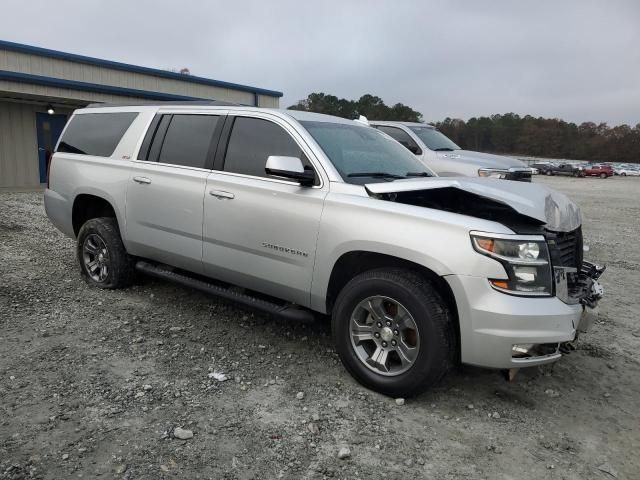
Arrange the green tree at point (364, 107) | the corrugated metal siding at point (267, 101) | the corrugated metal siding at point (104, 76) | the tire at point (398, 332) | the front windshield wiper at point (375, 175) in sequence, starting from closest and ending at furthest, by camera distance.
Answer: the tire at point (398, 332) → the front windshield wiper at point (375, 175) → the corrugated metal siding at point (104, 76) → the corrugated metal siding at point (267, 101) → the green tree at point (364, 107)

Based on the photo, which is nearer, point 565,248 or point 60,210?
point 565,248

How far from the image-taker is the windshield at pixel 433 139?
399 inches

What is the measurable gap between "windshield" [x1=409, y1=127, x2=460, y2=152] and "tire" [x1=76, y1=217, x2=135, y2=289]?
651cm

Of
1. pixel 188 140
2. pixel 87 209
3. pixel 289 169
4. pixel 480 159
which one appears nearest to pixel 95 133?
pixel 87 209

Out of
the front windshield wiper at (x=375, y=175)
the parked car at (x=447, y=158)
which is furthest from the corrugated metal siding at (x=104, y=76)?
the front windshield wiper at (x=375, y=175)

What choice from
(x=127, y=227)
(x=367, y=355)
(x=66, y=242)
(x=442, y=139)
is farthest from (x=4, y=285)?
(x=442, y=139)

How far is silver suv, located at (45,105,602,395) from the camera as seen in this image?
309 cm

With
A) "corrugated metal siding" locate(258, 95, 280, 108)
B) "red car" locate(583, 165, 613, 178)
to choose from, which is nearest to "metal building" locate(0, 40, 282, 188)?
"corrugated metal siding" locate(258, 95, 280, 108)

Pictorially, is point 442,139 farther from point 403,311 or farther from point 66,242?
point 403,311

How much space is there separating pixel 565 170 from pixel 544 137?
202 feet

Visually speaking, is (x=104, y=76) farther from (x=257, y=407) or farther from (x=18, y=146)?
(x=257, y=407)

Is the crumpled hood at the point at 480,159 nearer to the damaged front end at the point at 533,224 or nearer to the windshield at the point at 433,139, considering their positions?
the windshield at the point at 433,139

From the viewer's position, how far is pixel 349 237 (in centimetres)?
349

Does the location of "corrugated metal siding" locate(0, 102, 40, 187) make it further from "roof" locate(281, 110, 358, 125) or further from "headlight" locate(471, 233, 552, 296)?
"headlight" locate(471, 233, 552, 296)
